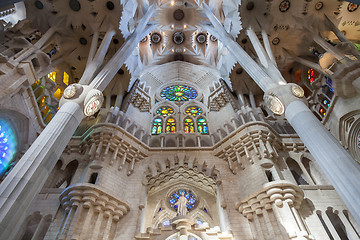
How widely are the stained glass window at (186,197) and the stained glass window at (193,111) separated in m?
5.34

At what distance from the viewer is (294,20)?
37.8 ft

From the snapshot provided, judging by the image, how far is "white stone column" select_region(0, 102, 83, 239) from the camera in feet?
13.7

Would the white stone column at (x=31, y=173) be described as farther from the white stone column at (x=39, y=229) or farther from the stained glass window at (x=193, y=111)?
the stained glass window at (x=193, y=111)

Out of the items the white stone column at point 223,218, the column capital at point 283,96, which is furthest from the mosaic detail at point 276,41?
the white stone column at point 223,218

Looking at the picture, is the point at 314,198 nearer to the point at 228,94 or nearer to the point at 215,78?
the point at 228,94

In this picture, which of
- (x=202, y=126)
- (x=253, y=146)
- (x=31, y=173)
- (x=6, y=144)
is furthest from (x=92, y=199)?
(x=202, y=126)

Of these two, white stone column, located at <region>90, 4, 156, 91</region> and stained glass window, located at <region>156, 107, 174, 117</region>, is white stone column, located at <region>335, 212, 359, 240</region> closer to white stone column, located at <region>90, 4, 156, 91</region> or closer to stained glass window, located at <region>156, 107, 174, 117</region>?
white stone column, located at <region>90, 4, 156, 91</region>

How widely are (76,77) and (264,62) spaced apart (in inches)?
399

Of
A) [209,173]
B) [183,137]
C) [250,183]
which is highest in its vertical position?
[183,137]

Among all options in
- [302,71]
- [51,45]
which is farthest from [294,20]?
[51,45]

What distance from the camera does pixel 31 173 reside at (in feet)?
15.8

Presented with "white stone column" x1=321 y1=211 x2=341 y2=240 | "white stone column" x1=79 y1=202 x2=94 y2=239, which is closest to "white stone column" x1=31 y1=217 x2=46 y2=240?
"white stone column" x1=79 y1=202 x2=94 y2=239

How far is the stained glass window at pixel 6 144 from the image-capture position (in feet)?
28.8

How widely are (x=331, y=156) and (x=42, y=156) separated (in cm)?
666
